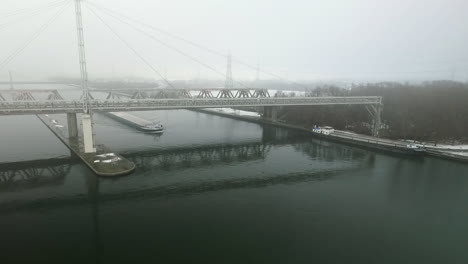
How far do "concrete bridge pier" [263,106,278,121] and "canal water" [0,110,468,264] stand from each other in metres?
11.7

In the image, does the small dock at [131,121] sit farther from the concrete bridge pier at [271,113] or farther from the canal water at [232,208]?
the concrete bridge pier at [271,113]

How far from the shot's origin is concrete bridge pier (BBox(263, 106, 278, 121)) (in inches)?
1181

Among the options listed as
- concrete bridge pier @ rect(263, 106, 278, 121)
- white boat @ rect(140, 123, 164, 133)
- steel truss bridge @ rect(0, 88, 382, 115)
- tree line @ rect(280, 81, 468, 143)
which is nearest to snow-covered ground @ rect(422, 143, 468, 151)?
tree line @ rect(280, 81, 468, 143)

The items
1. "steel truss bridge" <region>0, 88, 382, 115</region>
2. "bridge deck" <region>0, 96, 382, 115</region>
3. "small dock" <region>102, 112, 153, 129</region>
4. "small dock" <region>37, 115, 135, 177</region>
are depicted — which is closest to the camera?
"small dock" <region>37, 115, 135, 177</region>

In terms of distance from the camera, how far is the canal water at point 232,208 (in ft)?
26.0

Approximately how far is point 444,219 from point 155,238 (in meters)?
10.1

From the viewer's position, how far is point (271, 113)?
30766mm

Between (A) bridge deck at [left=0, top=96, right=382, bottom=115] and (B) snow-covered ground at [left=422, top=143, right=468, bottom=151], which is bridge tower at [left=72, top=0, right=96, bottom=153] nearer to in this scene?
(A) bridge deck at [left=0, top=96, right=382, bottom=115]

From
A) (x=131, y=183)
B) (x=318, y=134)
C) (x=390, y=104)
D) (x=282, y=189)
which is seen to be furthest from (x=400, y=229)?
(x=390, y=104)

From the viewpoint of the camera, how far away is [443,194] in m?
12.4

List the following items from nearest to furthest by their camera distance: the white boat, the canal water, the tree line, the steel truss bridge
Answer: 1. the canal water
2. the steel truss bridge
3. the tree line
4. the white boat

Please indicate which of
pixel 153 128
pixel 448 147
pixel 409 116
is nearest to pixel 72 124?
pixel 153 128

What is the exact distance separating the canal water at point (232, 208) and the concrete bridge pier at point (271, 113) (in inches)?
459

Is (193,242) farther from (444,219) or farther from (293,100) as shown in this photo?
(293,100)
